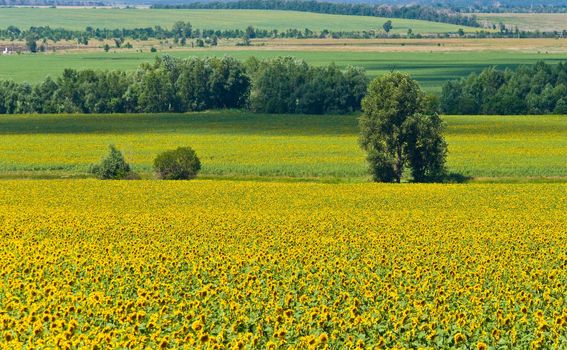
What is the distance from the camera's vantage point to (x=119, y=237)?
103 feet

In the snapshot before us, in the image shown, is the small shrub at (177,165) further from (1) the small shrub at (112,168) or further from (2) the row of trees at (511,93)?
(2) the row of trees at (511,93)

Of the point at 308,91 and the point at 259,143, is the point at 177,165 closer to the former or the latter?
the point at 259,143

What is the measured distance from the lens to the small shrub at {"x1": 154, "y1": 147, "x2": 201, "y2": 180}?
216ft

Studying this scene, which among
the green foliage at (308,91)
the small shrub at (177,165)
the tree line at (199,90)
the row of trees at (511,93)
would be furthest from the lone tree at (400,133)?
the row of trees at (511,93)

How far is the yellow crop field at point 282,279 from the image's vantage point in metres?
16.6

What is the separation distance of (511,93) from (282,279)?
344ft

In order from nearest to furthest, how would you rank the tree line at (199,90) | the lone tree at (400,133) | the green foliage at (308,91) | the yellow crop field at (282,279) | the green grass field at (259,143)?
1. the yellow crop field at (282,279)
2. the lone tree at (400,133)
3. the green grass field at (259,143)
4. the green foliage at (308,91)
5. the tree line at (199,90)

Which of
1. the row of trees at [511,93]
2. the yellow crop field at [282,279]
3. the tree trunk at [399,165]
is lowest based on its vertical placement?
the row of trees at [511,93]

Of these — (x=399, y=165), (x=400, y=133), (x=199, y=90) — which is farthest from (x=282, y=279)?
(x=199, y=90)

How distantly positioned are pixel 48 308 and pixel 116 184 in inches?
1582

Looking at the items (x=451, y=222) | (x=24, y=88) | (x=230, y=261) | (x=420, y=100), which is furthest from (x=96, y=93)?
(x=230, y=261)

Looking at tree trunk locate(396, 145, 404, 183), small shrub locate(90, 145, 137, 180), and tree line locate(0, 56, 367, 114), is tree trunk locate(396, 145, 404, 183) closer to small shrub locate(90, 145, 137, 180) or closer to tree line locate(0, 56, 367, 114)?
small shrub locate(90, 145, 137, 180)

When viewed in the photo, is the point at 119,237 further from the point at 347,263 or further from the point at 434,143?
the point at 434,143

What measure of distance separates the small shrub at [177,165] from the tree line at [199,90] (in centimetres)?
5356
